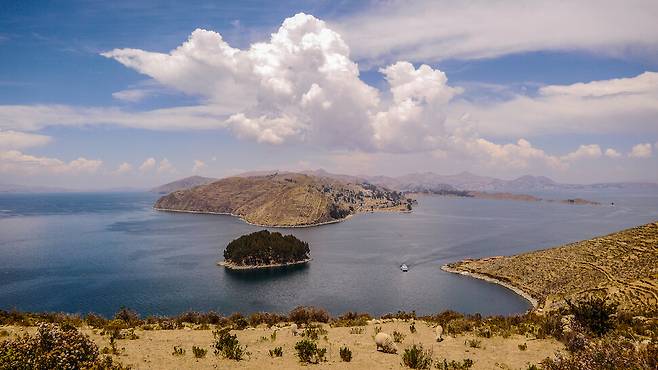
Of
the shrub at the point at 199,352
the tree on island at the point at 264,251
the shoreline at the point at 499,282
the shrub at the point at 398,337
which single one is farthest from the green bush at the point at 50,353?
the tree on island at the point at 264,251

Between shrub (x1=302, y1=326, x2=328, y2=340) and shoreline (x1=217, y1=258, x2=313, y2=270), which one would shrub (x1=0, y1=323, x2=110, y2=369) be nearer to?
shrub (x1=302, y1=326, x2=328, y2=340)

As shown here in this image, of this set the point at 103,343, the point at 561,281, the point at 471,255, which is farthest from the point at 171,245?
the point at 103,343

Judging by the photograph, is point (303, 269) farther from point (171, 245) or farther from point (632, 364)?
point (632, 364)

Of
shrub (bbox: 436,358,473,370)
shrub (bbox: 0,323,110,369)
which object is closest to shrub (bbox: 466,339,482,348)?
shrub (bbox: 436,358,473,370)

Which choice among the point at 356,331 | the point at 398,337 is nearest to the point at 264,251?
the point at 356,331

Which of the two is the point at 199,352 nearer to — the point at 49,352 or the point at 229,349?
the point at 229,349

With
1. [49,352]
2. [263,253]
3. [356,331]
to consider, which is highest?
[49,352]

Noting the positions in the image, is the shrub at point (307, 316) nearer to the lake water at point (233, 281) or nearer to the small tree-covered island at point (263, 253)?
the lake water at point (233, 281)

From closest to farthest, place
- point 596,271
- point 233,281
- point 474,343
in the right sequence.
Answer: point 474,343 → point 596,271 → point 233,281
